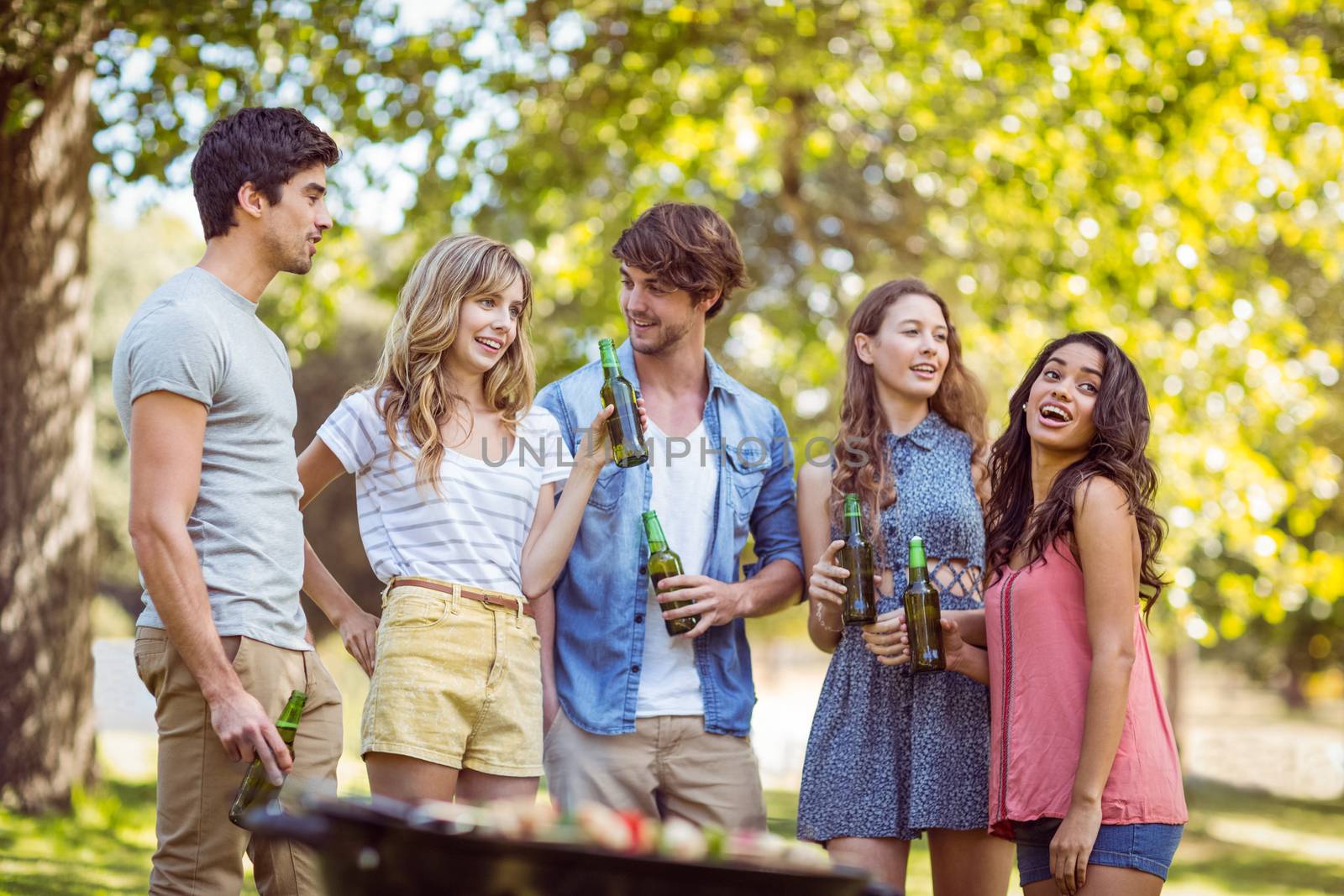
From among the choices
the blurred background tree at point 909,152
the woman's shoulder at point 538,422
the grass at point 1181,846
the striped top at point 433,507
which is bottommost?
the grass at point 1181,846

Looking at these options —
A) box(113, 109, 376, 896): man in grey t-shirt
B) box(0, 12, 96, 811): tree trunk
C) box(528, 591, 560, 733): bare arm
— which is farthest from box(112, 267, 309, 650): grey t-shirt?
box(0, 12, 96, 811): tree trunk

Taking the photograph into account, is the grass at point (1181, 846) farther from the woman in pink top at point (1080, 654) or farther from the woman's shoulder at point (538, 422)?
the woman's shoulder at point (538, 422)

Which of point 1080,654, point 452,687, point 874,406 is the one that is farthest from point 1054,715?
point 452,687

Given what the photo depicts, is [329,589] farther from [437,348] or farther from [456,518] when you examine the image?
[437,348]

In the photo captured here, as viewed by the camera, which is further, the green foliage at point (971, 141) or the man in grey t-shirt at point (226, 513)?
the green foliage at point (971, 141)

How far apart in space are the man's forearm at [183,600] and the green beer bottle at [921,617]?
5.68 feet

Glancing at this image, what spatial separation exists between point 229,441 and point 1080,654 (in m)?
2.13

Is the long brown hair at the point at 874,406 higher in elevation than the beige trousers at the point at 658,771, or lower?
higher

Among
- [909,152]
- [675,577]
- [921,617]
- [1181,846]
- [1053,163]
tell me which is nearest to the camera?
[921,617]

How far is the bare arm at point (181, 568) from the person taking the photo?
2609 mm

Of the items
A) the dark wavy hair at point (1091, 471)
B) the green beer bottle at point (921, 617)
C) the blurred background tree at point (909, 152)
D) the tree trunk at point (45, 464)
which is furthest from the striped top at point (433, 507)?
the tree trunk at point (45, 464)

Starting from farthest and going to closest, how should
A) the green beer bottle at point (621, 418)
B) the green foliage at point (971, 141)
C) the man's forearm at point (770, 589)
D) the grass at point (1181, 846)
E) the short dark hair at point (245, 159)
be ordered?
the green foliage at point (971, 141)
the grass at point (1181, 846)
the man's forearm at point (770, 589)
the green beer bottle at point (621, 418)
the short dark hair at point (245, 159)

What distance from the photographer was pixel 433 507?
315 cm

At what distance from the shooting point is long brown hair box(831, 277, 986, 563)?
3.69 metres
